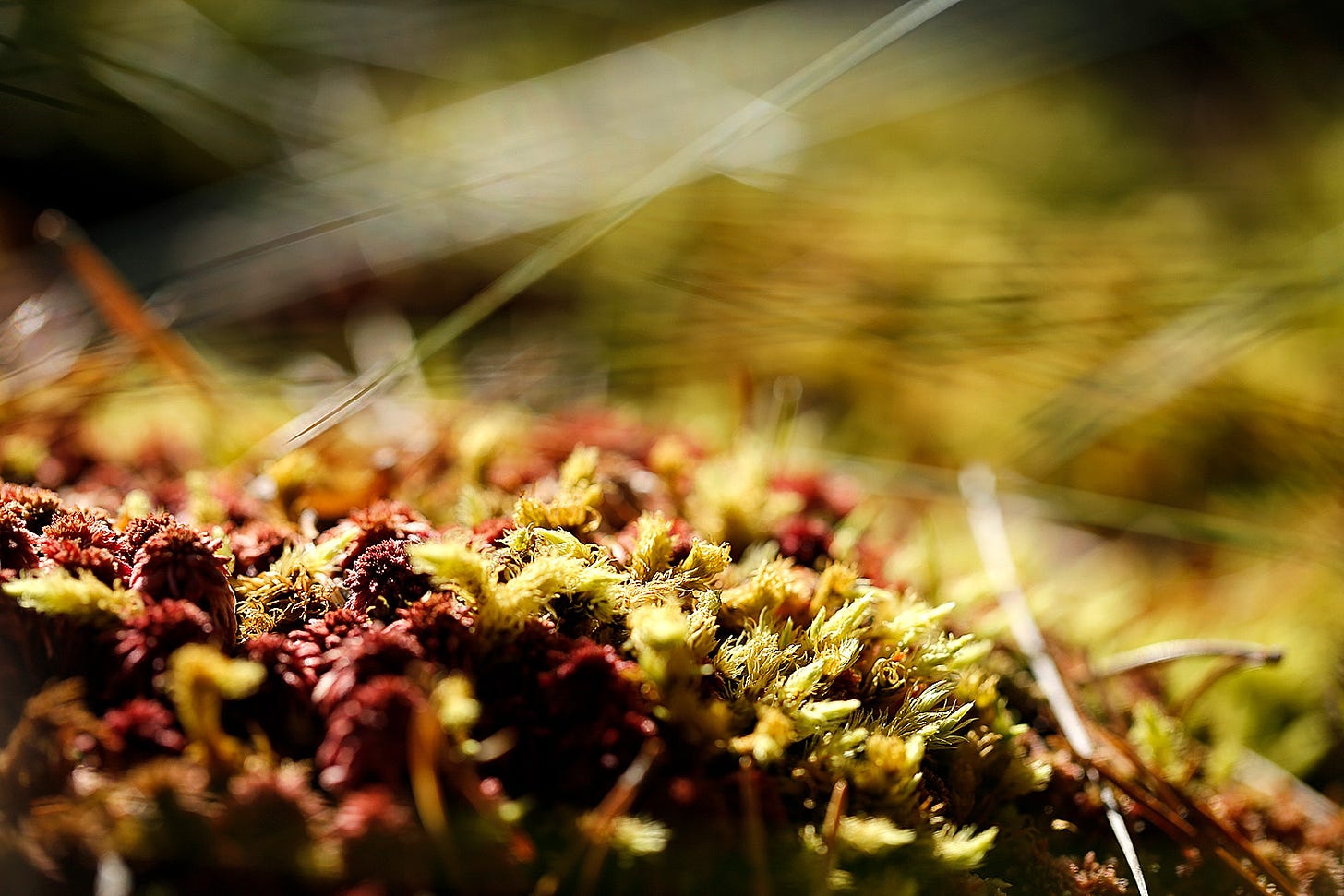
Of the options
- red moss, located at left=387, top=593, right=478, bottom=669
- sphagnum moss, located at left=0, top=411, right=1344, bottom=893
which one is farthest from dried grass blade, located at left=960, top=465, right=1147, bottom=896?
red moss, located at left=387, top=593, right=478, bottom=669

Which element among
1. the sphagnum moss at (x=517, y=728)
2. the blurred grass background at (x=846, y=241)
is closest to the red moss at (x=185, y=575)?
the sphagnum moss at (x=517, y=728)

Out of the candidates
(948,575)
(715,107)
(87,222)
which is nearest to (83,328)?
(87,222)

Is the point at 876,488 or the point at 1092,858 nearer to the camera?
the point at 1092,858

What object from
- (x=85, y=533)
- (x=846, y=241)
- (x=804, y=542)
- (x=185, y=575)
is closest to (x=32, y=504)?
(x=85, y=533)

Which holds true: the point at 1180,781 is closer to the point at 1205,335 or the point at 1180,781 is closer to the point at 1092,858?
the point at 1092,858

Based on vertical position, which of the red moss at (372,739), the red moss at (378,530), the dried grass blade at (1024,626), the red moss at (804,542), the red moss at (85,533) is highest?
the red moss at (85,533)

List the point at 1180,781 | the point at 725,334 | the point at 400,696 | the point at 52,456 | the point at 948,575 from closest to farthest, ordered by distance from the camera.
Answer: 1. the point at 400,696
2. the point at 1180,781
3. the point at 52,456
4. the point at 948,575
5. the point at 725,334

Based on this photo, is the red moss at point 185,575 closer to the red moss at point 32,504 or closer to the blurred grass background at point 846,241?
the red moss at point 32,504
